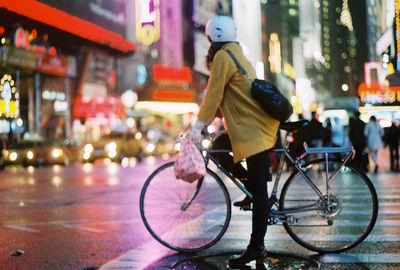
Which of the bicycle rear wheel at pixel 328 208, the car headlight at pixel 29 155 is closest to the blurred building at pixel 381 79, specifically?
the car headlight at pixel 29 155

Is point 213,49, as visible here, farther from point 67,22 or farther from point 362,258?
point 67,22

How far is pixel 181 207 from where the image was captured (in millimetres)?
5496

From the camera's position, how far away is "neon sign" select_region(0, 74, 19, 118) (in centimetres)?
3388

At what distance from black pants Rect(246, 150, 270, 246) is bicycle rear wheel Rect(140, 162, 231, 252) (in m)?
0.48

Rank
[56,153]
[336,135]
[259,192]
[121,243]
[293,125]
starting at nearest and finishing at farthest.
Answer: [259,192], [293,125], [121,243], [336,135], [56,153]

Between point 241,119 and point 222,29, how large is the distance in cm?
77

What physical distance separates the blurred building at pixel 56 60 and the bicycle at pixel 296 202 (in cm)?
2901

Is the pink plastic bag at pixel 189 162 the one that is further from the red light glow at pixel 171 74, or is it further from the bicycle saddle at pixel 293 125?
the red light glow at pixel 171 74

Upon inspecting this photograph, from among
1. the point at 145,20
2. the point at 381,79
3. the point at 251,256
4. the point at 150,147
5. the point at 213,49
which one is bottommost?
the point at 251,256

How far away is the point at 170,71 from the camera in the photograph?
70.6 metres

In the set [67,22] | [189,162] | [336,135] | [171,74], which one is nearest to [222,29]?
[189,162]

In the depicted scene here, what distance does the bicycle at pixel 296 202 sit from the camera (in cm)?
524

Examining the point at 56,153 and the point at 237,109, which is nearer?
the point at 237,109

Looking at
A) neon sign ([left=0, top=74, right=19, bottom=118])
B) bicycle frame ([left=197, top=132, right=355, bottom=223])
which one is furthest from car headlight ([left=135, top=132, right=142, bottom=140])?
bicycle frame ([left=197, top=132, right=355, bottom=223])
